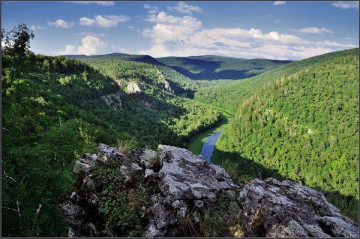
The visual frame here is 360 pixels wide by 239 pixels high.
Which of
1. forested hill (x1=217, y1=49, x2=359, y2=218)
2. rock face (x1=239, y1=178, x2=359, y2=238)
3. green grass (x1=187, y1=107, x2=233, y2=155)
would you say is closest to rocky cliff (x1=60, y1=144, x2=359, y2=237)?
rock face (x1=239, y1=178, x2=359, y2=238)

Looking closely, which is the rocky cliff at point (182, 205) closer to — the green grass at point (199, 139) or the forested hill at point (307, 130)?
the forested hill at point (307, 130)

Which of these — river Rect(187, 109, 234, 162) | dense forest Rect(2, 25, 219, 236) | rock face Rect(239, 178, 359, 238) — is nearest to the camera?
rock face Rect(239, 178, 359, 238)

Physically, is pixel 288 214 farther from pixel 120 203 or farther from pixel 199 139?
pixel 199 139

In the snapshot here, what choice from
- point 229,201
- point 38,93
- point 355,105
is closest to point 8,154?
point 229,201

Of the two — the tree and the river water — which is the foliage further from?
the river water

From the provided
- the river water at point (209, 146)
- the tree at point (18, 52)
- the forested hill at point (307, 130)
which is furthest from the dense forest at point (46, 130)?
the forested hill at point (307, 130)

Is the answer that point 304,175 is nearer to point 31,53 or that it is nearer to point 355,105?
point 355,105
